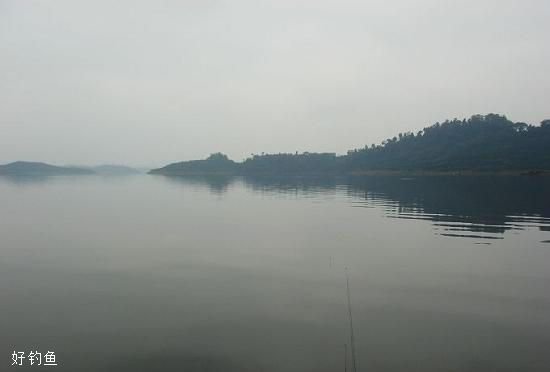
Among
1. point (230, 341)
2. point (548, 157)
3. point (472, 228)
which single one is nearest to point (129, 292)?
point (230, 341)

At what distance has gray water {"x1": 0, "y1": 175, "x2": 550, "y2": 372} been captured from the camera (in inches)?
366

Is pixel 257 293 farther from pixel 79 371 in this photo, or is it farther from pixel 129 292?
pixel 79 371

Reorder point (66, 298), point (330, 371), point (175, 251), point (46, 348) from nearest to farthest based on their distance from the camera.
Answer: point (330, 371) < point (46, 348) < point (66, 298) < point (175, 251)

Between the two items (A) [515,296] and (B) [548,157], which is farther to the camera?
(B) [548,157]

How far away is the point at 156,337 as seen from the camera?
10.2 meters

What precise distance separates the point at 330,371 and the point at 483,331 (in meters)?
4.97

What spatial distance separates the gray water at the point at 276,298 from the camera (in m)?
9.30

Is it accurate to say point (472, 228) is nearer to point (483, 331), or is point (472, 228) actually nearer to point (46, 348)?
point (483, 331)

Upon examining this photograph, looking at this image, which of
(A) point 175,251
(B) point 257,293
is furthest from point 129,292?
(A) point 175,251

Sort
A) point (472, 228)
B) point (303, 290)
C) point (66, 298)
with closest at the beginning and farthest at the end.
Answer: point (66, 298), point (303, 290), point (472, 228)

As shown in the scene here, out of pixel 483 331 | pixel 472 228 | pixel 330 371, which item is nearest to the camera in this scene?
pixel 330 371

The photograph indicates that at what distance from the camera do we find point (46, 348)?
9578 mm

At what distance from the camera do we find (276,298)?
13.2 meters

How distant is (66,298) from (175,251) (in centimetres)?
782
